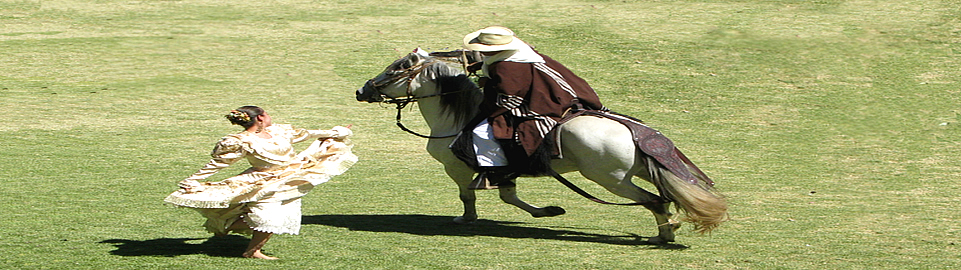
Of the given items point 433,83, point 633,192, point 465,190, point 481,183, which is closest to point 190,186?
point 481,183

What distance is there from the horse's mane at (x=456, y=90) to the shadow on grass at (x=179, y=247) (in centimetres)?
159

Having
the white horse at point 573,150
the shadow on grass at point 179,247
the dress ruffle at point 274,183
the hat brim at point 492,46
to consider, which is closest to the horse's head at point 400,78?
the white horse at point 573,150

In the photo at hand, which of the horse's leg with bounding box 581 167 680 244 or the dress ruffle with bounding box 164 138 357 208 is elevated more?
the dress ruffle with bounding box 164 138 357 208

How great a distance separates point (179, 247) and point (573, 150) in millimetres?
2363

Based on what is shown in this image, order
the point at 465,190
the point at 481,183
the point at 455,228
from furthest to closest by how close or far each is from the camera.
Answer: the point at 465,190, the point at 455,228, the point at 481,183

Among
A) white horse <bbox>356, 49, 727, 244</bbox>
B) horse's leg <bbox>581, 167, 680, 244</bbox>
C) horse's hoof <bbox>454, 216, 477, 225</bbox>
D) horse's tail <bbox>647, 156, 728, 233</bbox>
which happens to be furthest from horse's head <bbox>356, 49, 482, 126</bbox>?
horse's tail <bbox>647, 156, 728, 233</bbox>

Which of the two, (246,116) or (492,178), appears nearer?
(246,116)

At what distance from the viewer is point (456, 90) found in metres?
6.82

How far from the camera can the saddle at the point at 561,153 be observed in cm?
603

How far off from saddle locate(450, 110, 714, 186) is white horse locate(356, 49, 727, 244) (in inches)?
1.6

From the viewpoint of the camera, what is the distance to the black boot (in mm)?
6473

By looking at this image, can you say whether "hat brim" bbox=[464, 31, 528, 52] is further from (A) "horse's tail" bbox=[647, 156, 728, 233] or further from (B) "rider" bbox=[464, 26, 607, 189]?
(A) "horse's tail" bbox=[647, 156, 728, 233]

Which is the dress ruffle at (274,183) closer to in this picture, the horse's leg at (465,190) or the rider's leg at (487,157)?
the rider's leg at (487,157)

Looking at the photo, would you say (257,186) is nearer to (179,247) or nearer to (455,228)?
(179,247)
